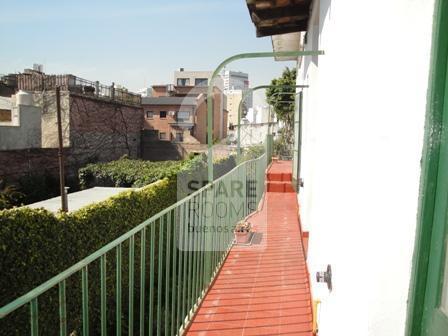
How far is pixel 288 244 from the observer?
4902 mm

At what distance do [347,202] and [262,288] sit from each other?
2.41 metres

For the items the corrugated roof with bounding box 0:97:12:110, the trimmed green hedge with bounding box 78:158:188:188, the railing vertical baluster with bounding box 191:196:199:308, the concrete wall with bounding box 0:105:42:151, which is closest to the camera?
the railing vertical baluster with bounding box 191:196:199:308

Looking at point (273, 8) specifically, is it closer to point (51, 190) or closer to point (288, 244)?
point (288, 244)

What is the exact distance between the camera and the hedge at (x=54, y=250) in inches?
148

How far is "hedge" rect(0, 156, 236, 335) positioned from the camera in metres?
3.76

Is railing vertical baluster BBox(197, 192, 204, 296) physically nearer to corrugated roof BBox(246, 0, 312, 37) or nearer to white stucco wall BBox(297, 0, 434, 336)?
corrugated roof BBox(246, 0, 312, 37)

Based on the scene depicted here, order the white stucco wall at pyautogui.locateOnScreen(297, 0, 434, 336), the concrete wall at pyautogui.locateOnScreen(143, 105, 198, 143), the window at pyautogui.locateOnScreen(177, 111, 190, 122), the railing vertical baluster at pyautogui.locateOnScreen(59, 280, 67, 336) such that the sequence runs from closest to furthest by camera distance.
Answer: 1. the white stucco wall at pyautogui.locateOnScreen(297, 0, 434, 336)
2. the railing vertical baluster at pyautogui.locateOnScreen(59, 280, 67, 336)
3. the concrete wall at pyautogui.locateOnScreen(143, 105, 198, 143)
4. the window at pyautogui.locateOnScreen(177, 111, 190, 122)

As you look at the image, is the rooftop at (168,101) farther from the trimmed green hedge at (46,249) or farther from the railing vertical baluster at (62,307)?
the railing vertical baluster at (62,307)

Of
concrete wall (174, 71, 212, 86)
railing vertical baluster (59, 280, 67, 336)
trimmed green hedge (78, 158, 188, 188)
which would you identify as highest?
concrete wall (174, 71, 212, 86)

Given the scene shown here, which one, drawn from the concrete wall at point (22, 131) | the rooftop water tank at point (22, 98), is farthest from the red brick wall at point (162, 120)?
the concrete wall at point (22, 131)

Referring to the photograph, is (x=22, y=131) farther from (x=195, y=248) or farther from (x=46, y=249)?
(x=195, y=248)

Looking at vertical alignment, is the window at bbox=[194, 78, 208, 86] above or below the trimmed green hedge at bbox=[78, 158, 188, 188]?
above

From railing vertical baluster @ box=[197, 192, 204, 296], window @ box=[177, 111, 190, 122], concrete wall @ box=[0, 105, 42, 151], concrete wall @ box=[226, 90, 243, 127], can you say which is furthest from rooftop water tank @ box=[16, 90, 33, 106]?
concrete wall @ box=[226, 90, 243, 127]

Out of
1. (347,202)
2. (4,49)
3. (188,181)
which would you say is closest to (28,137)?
(188,181)
